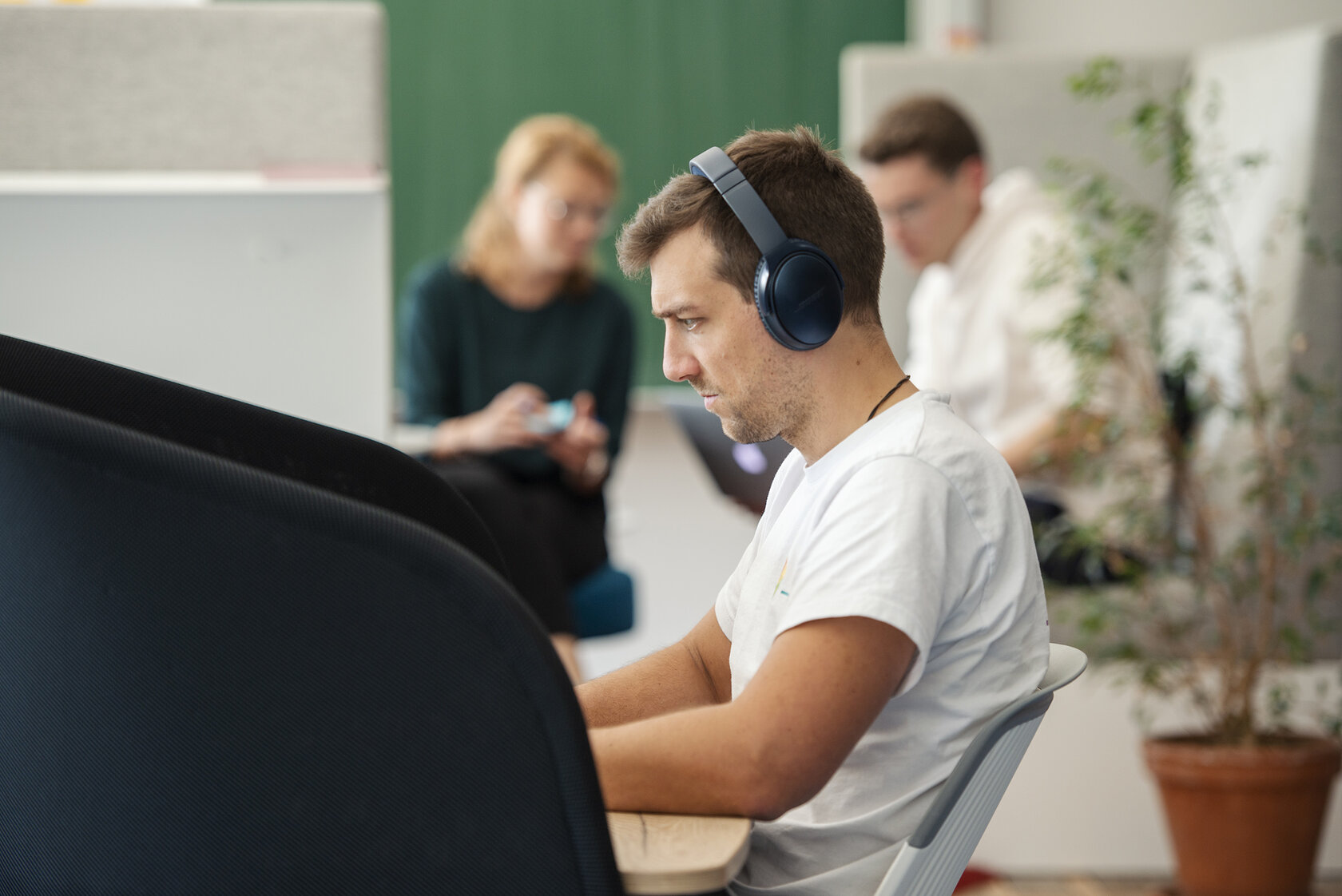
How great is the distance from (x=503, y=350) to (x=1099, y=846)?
4.71 ft

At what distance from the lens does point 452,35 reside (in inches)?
133

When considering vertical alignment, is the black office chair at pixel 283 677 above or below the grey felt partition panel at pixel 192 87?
below

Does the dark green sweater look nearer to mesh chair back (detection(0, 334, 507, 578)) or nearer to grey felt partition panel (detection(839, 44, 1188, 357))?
grey felt partition panel (detection(839, 44, 1188, 357))

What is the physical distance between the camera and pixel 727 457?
2064 mm

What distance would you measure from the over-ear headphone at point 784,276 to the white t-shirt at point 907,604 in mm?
78

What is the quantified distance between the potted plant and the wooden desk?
1.53m

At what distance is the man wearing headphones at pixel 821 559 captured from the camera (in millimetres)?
739

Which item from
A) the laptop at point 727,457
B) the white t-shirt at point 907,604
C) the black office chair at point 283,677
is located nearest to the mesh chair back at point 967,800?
the white t-shirt at point 907,604

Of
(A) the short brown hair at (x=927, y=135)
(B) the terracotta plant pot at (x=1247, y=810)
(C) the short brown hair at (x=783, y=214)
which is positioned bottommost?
(B) the terracotta plant pot at (x=1247, y=810)

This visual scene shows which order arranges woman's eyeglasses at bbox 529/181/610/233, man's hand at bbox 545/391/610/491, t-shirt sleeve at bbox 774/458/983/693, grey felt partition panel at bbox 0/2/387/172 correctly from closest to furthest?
1. t-shirt sleeve at bbox 774/458/983/693
2. grey felt partition panel at bbox 0/2/387/172
3. man's hand at bbox 545/391/610/491
4. woman's eyeglasses at bbox 529/181/610/233

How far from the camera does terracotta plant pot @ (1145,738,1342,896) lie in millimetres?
2107

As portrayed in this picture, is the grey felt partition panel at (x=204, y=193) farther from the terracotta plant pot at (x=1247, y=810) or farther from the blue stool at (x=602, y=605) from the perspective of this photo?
the terracotta plant pot at (x=1247, y=810)

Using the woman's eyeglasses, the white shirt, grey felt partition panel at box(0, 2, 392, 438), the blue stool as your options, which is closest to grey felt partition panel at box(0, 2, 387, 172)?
grey felt partition panel at box(0, 2, 392, 438)

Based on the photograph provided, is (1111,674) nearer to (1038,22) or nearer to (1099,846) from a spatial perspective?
(1099,846)
